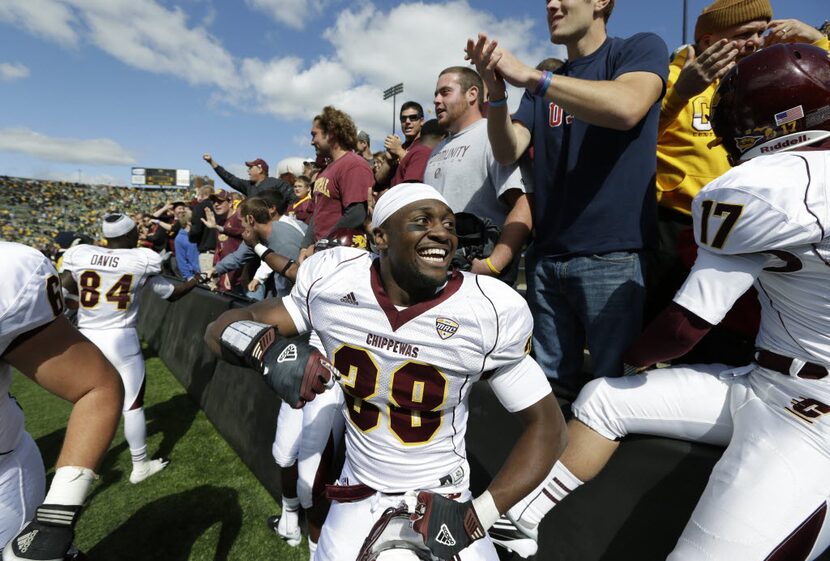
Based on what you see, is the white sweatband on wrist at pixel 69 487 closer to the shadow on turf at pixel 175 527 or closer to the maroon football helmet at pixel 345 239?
the shadow on turf at pixel 175 527

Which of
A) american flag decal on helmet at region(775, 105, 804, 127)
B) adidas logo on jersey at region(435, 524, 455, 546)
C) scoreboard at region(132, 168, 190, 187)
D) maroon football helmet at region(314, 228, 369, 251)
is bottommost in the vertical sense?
adidas logo on jersey at region(435, 524, 455, 546)

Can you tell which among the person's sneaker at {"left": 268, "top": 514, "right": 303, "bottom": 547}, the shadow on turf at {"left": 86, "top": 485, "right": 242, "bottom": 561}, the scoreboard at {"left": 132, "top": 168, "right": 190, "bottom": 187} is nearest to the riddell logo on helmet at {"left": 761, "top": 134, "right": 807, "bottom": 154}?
the person's sneaker at {"left": 268, "top": 514, "right": 303, "bottom": 547}

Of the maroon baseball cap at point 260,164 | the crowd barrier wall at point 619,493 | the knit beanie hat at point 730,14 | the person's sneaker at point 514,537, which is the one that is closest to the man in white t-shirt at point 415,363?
the person's sneaker at point 514,537

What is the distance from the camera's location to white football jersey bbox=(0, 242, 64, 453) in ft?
4.80

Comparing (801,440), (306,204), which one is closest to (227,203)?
(306,204)

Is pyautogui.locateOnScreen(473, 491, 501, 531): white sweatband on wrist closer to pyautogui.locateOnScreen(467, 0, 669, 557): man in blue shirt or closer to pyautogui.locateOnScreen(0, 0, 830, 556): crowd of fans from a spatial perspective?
pyautogui.locateOnScreen(467, 0, 669, 557): man in blue shirt

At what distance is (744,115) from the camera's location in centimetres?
158

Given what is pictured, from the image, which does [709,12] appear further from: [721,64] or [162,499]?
[162,499]

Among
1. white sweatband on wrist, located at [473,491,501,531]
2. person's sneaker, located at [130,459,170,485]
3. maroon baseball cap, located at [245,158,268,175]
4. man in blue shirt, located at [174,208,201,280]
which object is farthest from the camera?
man in blue shirt, located at [174,208,201,280]

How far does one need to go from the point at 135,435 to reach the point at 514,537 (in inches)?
140

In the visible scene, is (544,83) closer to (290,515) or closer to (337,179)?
(337,179)

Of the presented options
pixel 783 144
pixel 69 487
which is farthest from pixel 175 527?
pixel 783 144

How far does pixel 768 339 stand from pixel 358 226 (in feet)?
9.42

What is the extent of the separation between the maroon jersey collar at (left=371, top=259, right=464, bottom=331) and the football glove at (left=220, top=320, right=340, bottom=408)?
12.9 inches
